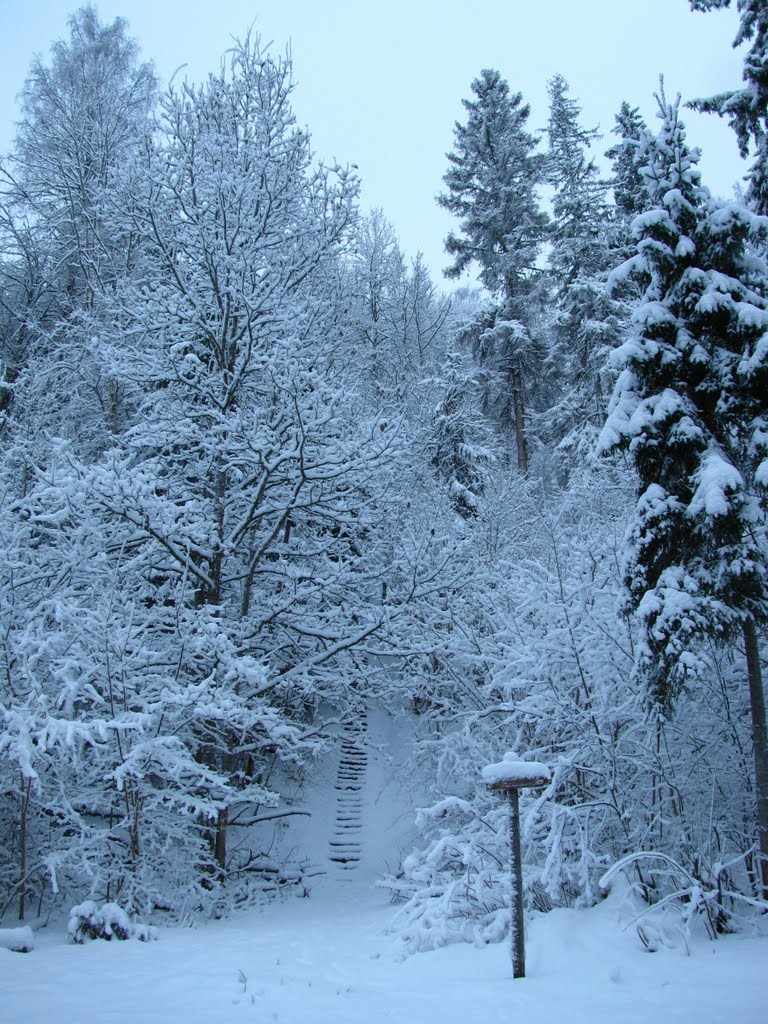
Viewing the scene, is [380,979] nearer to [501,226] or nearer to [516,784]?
[516,784]

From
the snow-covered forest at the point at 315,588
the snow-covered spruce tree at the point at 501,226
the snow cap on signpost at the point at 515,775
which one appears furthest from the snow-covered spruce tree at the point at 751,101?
the snow-covered spruce tree at the point at 501,226

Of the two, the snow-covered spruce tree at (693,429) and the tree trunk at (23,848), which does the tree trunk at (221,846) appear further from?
the snow-covered spruce tree at (693,429)

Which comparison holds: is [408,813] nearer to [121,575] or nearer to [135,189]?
[121,575]

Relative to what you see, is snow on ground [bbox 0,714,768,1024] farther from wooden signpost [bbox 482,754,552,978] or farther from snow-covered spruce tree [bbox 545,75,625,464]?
snow-covered spruce tree [bbox 545,75,625,464]

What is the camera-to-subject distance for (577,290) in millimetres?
18547

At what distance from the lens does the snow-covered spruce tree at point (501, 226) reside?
21.4 m

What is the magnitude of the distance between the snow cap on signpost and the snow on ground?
4.35 feet

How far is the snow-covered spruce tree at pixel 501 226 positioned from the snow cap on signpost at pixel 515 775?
16.6 meters

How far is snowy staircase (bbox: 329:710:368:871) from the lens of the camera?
11.8m

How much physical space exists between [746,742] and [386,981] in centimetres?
436

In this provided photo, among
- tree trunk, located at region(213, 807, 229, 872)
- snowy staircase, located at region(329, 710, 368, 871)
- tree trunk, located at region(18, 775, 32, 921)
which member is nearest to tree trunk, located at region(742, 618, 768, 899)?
snowy staircase, located at region(329, 710, 368, 871)

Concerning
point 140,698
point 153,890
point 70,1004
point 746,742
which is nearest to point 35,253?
point 140,698

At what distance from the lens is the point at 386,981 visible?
5062mm

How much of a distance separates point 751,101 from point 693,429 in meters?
6.90
